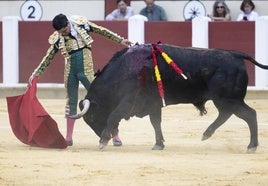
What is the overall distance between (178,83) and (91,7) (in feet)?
26.2

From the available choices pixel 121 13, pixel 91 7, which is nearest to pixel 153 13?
pixel 121 13

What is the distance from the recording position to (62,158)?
335 inches

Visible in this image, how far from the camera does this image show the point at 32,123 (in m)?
9.52

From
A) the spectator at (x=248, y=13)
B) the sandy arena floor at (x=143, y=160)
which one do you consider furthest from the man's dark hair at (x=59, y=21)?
the spectator at (x=248, y=13)

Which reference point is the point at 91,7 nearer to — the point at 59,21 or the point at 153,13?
the point at 153,13

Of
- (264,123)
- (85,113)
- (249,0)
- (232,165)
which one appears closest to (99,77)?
(85,113)

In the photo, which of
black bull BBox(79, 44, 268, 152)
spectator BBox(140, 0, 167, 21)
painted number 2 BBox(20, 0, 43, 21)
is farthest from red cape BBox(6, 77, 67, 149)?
painted number 2 BBox(20, 0, 43, 21)

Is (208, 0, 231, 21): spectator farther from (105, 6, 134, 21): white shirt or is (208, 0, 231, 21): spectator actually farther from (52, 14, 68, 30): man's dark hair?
(52, 14, 68, 30): man's dark hair

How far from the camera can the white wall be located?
626 inches

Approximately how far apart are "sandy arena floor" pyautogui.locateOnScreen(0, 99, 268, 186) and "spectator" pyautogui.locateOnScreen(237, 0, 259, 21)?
397cm

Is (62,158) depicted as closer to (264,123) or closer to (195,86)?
(195,86)

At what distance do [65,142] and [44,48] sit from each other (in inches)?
249

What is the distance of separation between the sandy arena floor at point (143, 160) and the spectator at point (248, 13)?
13.0ft

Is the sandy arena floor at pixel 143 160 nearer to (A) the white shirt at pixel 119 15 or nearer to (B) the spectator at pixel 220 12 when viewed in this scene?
(B) the spectator at pixel 220 12
